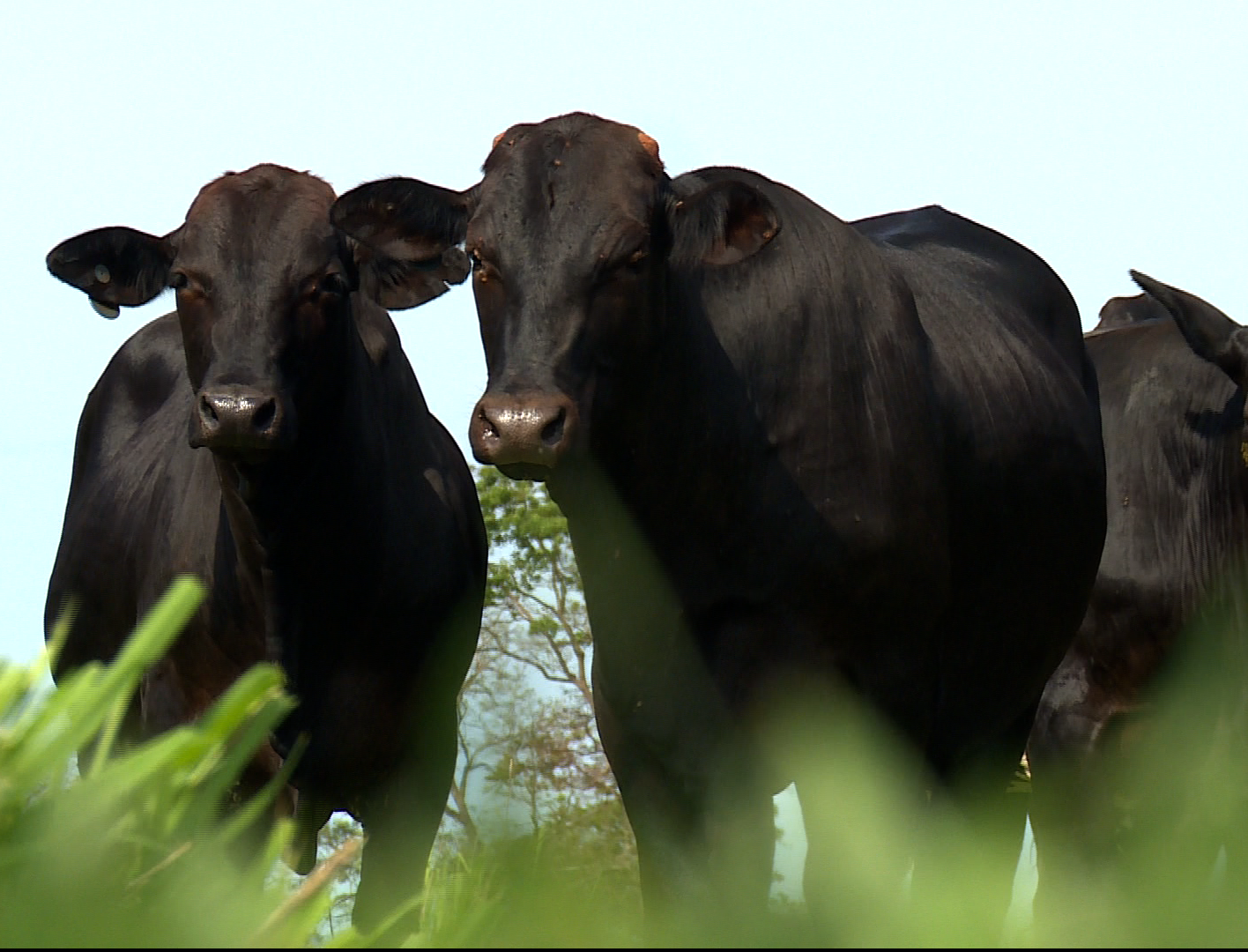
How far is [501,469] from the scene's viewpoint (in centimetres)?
443

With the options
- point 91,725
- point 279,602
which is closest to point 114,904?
point 91,725

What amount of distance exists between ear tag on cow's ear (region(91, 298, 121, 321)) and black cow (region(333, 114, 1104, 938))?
1.64m

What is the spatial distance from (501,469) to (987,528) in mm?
1919

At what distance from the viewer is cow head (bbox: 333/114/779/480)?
14.5 ft

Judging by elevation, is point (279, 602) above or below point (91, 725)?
below

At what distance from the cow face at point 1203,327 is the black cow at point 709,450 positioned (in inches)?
141

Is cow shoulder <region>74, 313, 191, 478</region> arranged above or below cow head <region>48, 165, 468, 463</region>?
below

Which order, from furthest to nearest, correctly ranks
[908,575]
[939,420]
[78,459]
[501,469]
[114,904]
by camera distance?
1. [78,459]
2. [939,420]
3. [908,575]
4. [501,469]
5. [114,904]

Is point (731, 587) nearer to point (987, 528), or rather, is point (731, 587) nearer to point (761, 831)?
point (761, 831)

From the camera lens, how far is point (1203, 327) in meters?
8.82

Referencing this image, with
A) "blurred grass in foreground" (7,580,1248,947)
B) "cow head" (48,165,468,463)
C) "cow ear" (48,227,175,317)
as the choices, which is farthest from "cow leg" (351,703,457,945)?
"blurred grass in foreground" (7,580,1248,947)

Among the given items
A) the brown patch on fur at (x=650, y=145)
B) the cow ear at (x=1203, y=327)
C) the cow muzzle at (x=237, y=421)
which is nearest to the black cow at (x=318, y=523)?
the cow muzzle at (x=237, y=421)

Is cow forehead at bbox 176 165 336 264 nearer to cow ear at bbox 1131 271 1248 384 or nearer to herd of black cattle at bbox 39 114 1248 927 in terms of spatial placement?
herd of black cattle at bbox 39 114 1248 927

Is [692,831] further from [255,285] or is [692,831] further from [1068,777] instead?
[1068,777]
